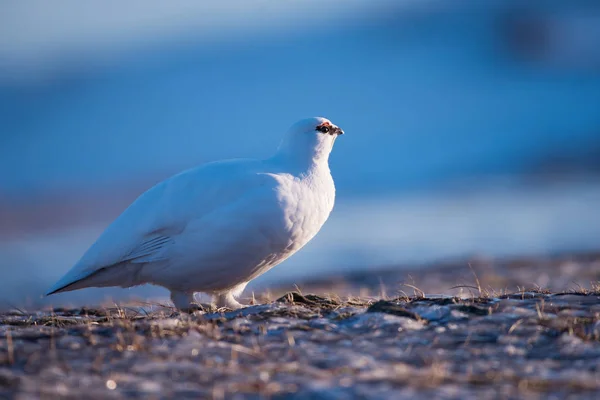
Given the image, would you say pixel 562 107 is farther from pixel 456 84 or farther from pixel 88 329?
pixel 88 329

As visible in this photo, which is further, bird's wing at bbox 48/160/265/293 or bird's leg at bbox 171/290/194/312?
bird's leg at bbox 171/290/194/312

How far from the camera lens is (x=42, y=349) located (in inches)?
164

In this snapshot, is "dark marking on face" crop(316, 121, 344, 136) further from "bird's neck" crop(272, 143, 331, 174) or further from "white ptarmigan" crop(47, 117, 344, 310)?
"white ptarmigan" crop(47, 117, 344, 310)

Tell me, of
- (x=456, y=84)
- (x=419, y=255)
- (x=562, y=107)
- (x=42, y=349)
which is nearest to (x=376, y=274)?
(x=419, y=255)

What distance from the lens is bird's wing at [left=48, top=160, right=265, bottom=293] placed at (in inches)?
217

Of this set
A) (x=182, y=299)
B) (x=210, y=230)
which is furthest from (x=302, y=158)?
(x=182, y=299)

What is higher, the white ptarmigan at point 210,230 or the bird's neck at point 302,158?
the bird's neck at point 302,158

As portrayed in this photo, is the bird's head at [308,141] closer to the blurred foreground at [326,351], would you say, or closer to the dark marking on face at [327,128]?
the dark marking on face at [327,128]

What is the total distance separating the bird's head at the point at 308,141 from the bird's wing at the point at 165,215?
0.48 metres

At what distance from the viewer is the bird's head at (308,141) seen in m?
6.13

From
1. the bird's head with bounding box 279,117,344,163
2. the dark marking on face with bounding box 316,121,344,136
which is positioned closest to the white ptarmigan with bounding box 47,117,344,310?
the bird's head with bounding box 279,117,344,163

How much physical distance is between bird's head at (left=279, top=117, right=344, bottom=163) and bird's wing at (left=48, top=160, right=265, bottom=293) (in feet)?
1.57

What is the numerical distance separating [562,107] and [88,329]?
122ft

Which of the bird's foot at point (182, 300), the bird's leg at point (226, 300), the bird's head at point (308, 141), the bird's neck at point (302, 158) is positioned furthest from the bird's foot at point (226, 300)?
the bird's head at point (308, 141)
